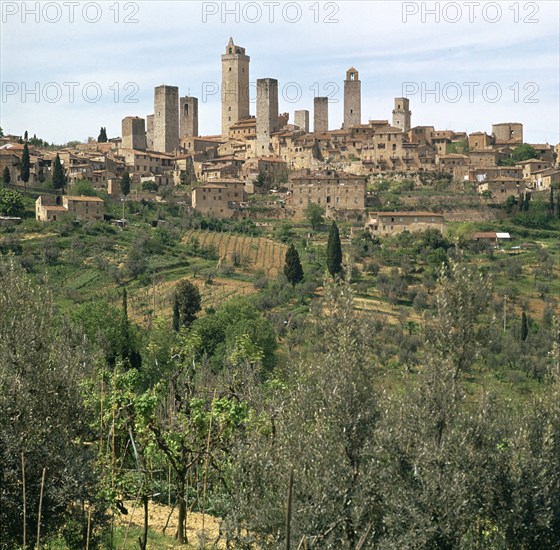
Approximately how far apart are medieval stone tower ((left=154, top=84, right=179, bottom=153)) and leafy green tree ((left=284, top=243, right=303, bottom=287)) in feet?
106

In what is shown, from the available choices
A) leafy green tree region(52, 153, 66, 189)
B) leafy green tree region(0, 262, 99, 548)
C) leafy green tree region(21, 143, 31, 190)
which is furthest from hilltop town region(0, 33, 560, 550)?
leafy green tree region(21, 143, 31, 190)

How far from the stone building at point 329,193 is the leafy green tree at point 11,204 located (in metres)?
17.6

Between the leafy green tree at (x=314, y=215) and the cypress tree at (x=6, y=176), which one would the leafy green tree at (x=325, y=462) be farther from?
the cypress tree at (x=6, y=176)

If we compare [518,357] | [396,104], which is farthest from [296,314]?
[396,104]

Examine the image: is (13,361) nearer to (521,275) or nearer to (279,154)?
(521,275)

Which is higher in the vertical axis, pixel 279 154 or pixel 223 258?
pixel 279 154

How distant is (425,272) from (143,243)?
14.9m

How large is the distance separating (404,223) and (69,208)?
1973 cm

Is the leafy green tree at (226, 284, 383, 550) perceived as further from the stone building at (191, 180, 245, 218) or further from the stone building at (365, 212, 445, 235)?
the stone building at (191, 180, 245, 218)

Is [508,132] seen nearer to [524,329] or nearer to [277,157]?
[277,157]

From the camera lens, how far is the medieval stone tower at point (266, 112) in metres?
77.8

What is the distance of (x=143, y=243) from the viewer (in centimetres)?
5331

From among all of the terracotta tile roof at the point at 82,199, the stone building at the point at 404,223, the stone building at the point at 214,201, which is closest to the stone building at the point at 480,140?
the stone building at the point at 404,223

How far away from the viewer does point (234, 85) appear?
8194 centimetres
